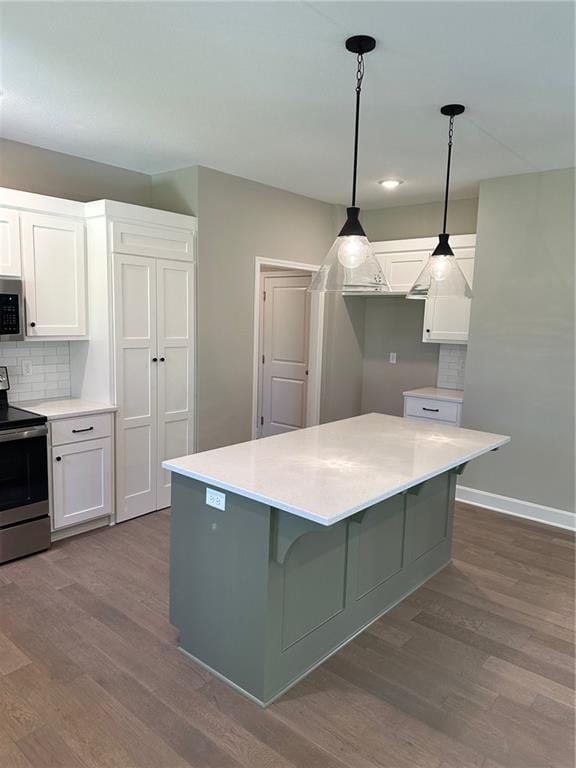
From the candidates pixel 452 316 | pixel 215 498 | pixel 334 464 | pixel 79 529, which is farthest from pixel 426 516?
pixel 79 529

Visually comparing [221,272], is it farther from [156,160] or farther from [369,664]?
[369,664]

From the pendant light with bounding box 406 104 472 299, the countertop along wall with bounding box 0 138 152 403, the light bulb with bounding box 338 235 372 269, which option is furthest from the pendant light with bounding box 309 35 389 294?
the countertop along wall with bounding box 0 138 152 403

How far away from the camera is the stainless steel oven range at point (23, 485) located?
321 cm

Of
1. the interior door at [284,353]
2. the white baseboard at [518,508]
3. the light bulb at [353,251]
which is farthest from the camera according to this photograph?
the interior door at [284,353]

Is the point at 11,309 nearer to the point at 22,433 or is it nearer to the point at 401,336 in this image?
the point at 22,433

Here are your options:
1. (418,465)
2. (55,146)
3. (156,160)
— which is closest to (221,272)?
(156,160)

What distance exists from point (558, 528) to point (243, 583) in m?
2.99

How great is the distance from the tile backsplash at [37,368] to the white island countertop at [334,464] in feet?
6.60

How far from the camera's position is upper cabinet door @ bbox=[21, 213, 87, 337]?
3492 mm

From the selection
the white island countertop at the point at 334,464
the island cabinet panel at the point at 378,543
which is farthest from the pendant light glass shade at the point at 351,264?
the island cabinet panel at the point at 378,543

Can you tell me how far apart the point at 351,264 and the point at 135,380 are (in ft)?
6.91

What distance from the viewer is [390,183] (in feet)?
14.8

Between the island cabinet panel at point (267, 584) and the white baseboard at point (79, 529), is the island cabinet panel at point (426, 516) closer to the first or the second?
the island cabinet panel at point (267, 584)

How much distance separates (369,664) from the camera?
244 cm
